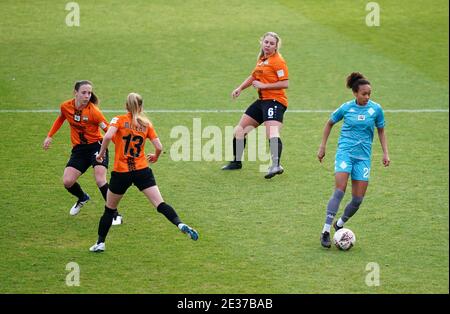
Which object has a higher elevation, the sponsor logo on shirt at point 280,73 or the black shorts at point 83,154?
the sponsor logo on shirt at point 280,73

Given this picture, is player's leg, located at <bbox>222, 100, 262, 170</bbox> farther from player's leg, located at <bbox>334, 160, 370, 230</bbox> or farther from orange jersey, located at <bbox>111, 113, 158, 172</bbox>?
orange jersey, located at <bbox>111, 113, 158, 172</bbox>

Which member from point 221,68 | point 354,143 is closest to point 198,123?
point 221,68

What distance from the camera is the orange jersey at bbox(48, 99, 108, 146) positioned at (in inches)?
466

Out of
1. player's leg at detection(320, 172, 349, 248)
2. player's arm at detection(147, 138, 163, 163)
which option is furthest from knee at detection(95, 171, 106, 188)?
player's leg at detection(320, 172, 349, 248)

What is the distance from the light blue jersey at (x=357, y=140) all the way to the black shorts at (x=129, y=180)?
7.69 ft

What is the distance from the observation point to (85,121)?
11.9 metres

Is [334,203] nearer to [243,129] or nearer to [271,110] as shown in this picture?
[271,110]
